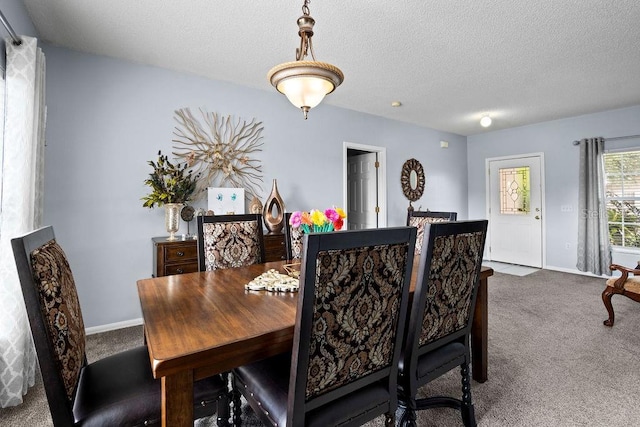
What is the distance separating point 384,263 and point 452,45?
96.1 inches

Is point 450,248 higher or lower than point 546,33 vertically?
lower

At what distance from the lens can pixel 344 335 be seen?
1076 mm

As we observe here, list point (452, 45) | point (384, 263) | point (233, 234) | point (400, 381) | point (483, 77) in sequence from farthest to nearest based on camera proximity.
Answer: point (483, 77) → point (452, 45) → point (233, 234) → point (400, 381) → point (384, 263)

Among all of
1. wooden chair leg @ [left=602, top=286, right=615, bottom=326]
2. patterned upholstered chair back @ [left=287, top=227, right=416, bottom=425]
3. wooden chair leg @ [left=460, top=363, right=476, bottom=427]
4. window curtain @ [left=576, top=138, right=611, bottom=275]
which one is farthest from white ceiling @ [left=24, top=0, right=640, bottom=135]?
wooden chair leg @ [left=460, top=363, right=476, bottom=427]

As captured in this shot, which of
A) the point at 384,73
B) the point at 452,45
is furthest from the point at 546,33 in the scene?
the point at 384,73

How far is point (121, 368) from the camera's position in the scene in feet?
4.27

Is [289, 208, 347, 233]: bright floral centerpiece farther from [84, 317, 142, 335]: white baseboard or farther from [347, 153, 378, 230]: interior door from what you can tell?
[347, 153, 378, 230]: interior door

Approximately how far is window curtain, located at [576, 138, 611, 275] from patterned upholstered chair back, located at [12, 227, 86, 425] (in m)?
6.21

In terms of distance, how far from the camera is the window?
4.67 m

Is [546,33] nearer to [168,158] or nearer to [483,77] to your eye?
[483,77]

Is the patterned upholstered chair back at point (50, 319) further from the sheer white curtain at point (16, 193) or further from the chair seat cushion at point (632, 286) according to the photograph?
the chair seat cushion at point (632, 286)

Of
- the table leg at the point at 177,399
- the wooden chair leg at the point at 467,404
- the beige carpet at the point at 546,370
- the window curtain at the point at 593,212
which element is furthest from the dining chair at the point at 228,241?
the window curtain at the point at 593,212

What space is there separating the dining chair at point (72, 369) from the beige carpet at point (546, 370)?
66cm

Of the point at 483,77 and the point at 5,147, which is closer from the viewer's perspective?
the point at 5,147
